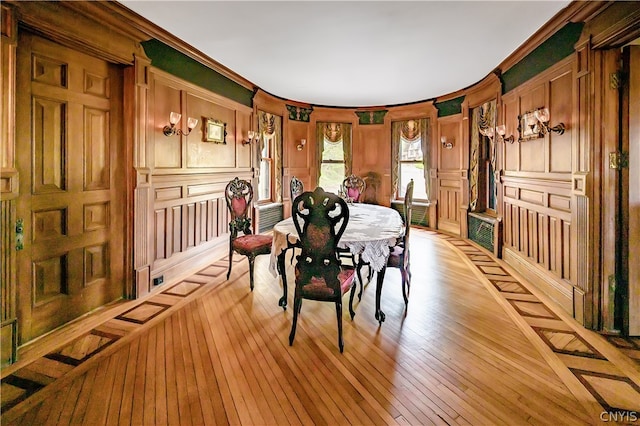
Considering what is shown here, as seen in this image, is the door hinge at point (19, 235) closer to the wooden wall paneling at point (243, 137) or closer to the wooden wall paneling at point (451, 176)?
the wooden wall paneling at point (243, 137)

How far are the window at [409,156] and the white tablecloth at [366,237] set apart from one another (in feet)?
13.7

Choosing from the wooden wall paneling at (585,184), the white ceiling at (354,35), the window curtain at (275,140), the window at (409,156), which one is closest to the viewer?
the wooden wall paneling at (585,184)

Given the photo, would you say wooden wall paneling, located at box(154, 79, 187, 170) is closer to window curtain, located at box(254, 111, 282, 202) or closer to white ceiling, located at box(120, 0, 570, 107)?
white ceiling, located at box(120, 0, 570, 107)

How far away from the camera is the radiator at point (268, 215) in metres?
6.45

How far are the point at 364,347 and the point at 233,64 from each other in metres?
4.03

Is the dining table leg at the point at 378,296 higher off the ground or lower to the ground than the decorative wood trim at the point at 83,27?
lower

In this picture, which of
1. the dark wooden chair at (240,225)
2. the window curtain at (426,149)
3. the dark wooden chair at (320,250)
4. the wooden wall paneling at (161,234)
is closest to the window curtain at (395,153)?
the window curtain at (426,149)

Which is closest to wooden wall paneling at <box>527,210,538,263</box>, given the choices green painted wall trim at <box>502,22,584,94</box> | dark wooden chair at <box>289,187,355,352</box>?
green painted wall trim at <box>502,22,584,94</box>

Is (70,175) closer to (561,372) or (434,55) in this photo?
(561,372)

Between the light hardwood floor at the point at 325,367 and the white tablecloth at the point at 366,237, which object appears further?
the white tablecloth at the point at 366,237

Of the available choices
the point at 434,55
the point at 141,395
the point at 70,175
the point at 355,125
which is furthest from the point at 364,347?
the point at 355,125

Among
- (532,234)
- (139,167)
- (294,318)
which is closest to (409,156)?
(532,234)

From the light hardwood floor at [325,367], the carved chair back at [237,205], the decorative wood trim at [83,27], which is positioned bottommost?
the light hardwood floor at [325,367]

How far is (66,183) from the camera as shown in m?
2.80
